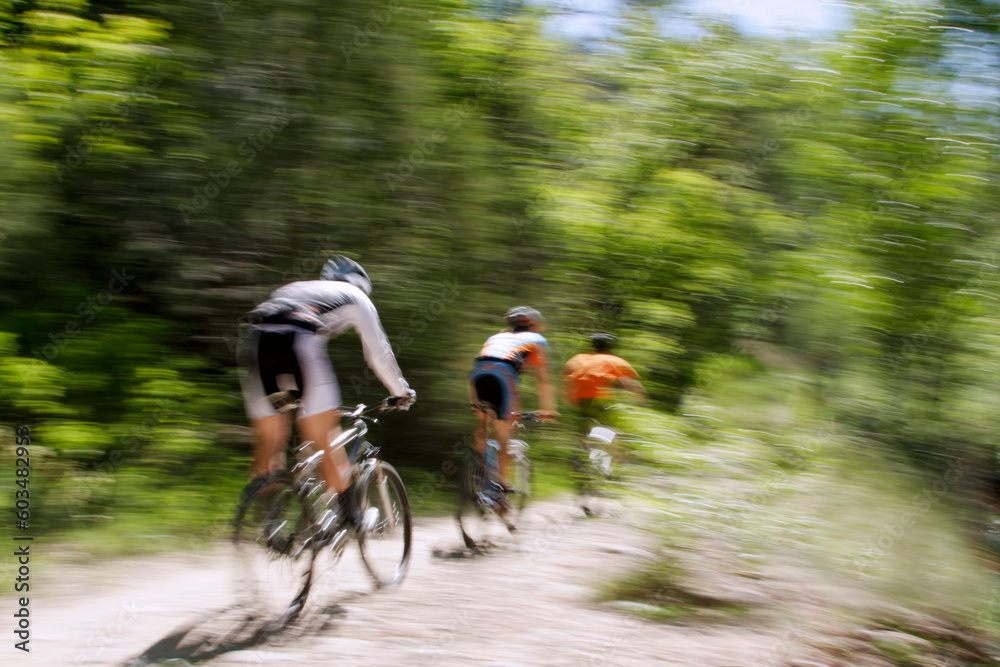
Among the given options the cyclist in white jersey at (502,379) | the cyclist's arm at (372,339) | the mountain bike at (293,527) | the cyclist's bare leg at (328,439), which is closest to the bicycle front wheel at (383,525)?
the mountain bike at (293,527)

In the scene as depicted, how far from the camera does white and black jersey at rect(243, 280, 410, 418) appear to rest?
4723mm

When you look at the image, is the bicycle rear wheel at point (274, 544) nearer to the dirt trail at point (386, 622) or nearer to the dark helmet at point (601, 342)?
the dirt trail at point (386, 622)

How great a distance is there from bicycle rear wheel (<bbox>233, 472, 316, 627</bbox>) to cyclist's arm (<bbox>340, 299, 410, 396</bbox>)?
2.82 ft

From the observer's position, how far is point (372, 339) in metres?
5.00

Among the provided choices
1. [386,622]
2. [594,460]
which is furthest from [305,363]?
[594,460]

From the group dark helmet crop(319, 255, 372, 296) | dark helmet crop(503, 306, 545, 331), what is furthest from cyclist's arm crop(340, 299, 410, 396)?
dark helmet crop(503, 306, 545, 331)

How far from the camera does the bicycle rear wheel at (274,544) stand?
4551 millimetres

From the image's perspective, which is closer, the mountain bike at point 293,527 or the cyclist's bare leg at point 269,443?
the mountain bike at point 293,527

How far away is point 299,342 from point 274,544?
1153 millimetres

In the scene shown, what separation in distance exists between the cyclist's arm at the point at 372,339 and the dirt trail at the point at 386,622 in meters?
1.48

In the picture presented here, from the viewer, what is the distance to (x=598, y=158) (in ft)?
39.4

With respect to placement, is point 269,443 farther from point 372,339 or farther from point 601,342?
point 601,342

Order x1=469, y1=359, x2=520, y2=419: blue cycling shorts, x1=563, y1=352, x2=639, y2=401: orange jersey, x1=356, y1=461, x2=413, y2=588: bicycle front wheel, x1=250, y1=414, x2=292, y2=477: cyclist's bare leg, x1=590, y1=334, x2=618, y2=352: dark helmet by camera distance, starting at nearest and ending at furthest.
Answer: x1=250, y1=414, x2=292, y2=477: cyclist's bare leg
x1=356, y1=461, x2=413, y2=588: bicycle front wheel
x1=469, y1=359, x2=520, y2=419: blue cycling shorts
x1=563, y1=352, x2=639, y2=401: orange jersey
x1=590, y1=334, x2=618, y2=352: dark helmet

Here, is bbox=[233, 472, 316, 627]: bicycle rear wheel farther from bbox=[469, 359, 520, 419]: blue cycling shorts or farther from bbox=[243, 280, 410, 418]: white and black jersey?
bbox=[469, 359, 520, 419]: blue cycling shorts
